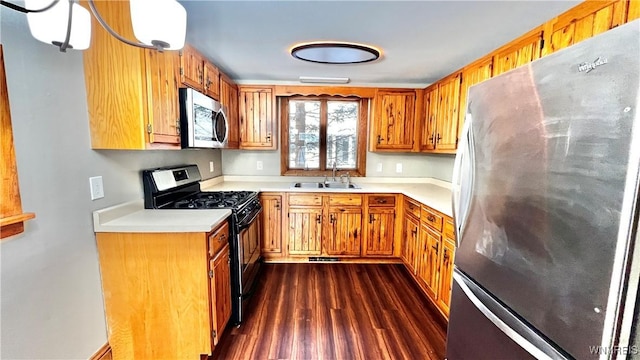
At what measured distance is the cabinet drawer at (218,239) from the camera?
1.62 m

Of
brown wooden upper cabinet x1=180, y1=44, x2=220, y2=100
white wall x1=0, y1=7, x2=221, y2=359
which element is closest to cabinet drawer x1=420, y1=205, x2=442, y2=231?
brown wooden upper cabinet x1=180, y1=44, x2=220, y2=100

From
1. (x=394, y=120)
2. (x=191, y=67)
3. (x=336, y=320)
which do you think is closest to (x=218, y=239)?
(x=336, y=320)

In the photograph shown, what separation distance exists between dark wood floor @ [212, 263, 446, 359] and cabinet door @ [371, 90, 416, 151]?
60.3 inches

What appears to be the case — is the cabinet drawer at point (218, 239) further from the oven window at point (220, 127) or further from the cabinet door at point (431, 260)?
the cabinet door at point (431, 260)

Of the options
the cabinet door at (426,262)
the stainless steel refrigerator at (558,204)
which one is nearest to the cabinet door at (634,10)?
the stainless steel refrigerator at (558,204)

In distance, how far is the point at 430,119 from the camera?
121 inches

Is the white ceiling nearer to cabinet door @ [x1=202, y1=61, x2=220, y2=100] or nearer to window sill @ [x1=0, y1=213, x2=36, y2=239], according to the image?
cabinet door @ [x1=202, y1=61, x2=220, y2=100]

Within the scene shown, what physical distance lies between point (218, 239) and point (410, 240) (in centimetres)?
197

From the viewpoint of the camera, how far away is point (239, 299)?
Answer: 6.71 feet

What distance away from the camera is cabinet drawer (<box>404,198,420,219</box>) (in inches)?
106

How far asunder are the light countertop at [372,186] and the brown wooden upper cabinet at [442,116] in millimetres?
472

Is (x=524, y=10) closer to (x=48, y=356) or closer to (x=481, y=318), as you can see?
(x=481, y=318)

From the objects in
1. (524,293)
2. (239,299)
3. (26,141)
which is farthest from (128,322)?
(524,293)

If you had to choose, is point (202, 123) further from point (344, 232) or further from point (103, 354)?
point (344, 232)
